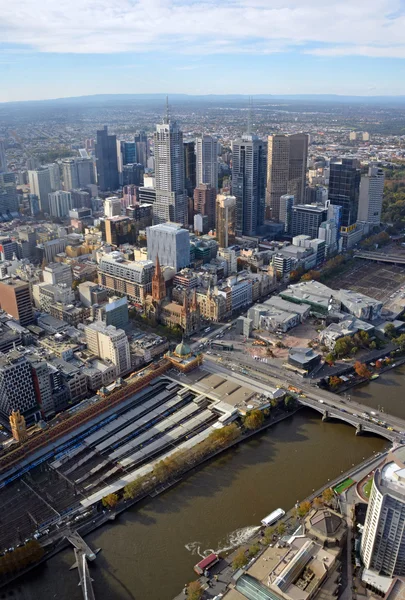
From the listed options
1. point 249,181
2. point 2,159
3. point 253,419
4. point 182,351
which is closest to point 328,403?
point 253,419

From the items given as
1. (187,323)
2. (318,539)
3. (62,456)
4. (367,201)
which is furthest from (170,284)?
(367,201)

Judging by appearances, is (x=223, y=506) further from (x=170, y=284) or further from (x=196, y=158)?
(x=196, y=158)

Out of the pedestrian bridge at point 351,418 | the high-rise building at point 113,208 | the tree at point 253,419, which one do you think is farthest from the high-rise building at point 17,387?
the high-rise building at point 113,208

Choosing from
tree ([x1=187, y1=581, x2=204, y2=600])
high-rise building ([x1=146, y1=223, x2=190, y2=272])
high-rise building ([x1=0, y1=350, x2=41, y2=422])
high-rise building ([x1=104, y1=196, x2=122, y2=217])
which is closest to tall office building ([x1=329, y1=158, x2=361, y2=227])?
high-rise building ([x1=146, y1=223, x2=190, y2=272])

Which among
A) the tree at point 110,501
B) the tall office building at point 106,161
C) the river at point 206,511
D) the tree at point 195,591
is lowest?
the river at point 206,511

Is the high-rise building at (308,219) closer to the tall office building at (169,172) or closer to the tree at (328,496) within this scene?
the tall office building at (169,172)

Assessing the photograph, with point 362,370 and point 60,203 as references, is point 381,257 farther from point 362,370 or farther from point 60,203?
point 60,203
